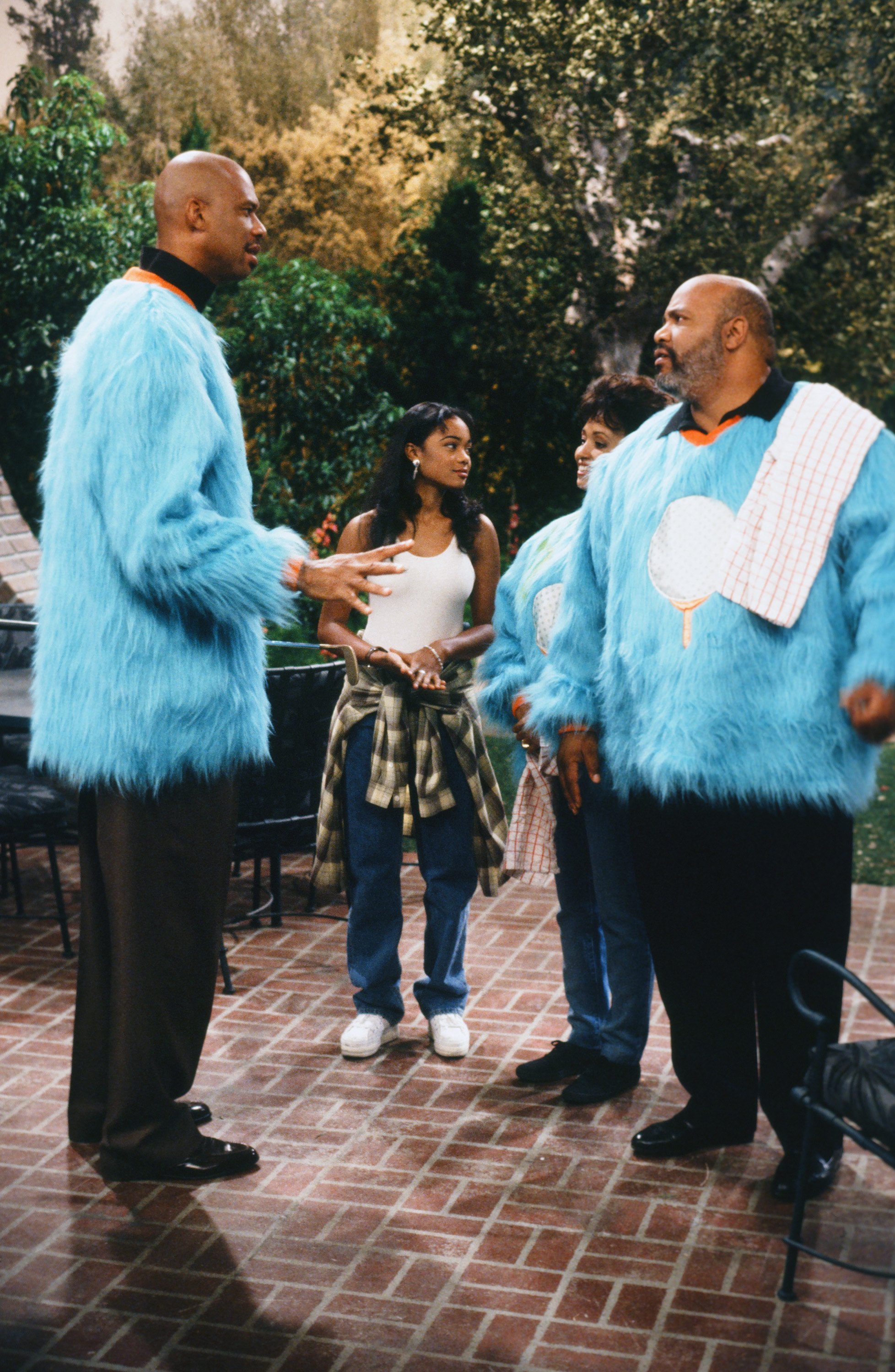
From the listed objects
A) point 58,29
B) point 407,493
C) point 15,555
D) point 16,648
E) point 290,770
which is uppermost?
point 58,29

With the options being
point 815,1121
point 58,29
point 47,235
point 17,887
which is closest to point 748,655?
point 815,1121

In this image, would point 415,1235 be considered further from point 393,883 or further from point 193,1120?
point 393,883

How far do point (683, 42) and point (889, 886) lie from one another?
7.29m

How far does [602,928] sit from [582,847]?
0.76ft

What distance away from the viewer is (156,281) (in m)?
3.13

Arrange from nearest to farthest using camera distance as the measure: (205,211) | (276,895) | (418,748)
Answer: (205,211)
(418,748)
(276,895)

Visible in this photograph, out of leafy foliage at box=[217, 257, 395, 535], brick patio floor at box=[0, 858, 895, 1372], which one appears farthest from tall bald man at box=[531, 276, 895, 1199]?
leafy foliage at box=[217, 257, 395, 535]

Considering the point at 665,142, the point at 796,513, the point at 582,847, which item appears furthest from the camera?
the point at 665,142

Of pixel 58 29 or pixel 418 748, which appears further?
pixel 58 29

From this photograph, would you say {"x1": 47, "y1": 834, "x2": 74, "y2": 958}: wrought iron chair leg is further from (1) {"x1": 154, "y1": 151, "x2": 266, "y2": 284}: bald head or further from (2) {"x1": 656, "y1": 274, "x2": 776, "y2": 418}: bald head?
(2) {"x1": 656, "y1": 274, "x2": 776, "y2": 418}: bald head

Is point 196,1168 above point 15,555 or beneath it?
beneath

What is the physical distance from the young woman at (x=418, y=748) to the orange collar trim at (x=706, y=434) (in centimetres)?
98

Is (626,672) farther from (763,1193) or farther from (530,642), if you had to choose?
(763,1193)

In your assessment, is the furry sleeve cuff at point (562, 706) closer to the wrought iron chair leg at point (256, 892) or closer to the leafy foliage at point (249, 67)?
the wrought iron chair leg at point (256, 892)
